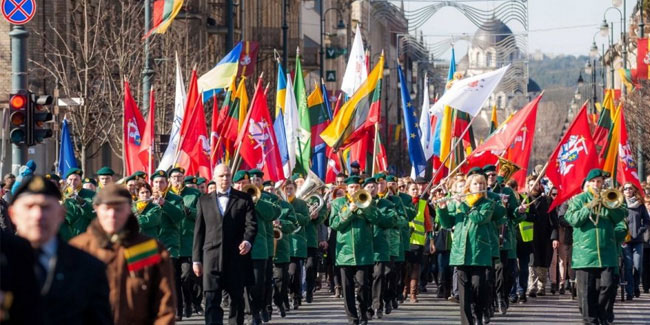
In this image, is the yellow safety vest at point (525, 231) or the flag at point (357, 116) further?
the flag at point (357, 116)

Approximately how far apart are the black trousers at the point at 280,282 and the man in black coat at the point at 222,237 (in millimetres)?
4371

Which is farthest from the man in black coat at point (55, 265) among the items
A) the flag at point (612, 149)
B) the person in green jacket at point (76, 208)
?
the flag at point (612, 149)

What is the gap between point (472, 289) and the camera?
54.4ft

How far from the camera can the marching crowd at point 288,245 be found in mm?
6504

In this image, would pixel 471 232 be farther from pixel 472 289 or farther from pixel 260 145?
pixel 260 145

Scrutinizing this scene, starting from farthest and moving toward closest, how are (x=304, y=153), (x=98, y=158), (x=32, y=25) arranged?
1. (x=98, y=158)
2. (x=32, y=25)
3. (x=304, y=153)

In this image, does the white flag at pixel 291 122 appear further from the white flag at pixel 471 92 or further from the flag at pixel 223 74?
the white flag at pixel 471 92

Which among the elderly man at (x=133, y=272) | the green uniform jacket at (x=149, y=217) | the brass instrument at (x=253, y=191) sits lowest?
the elderly man at (x=133, y=272)

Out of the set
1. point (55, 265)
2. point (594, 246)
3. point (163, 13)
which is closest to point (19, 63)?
point (594, 246)

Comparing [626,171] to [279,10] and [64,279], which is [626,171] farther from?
[279,10]

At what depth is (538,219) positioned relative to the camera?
2334cm

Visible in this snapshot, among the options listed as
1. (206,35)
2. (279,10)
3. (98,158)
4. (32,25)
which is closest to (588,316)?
(32,25)

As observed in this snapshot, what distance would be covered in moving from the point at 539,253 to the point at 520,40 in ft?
131

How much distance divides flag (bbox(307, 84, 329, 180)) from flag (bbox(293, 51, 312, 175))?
34 cm
